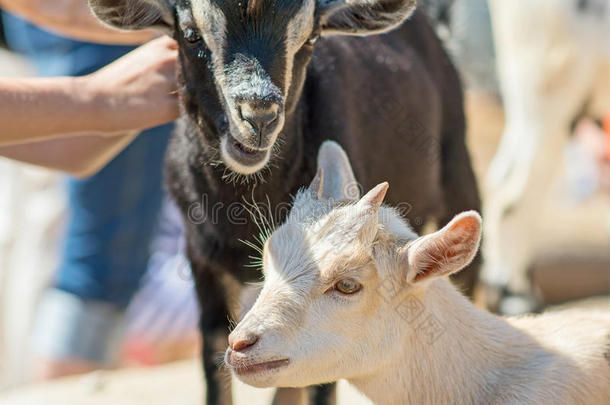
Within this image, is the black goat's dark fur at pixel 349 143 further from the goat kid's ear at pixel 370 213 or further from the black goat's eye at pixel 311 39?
the goat kid's ear at pixel 370 213

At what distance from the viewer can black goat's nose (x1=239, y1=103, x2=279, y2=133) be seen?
3361 millimetres

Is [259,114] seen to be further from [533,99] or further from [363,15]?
[533,99]

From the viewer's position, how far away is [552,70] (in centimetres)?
713

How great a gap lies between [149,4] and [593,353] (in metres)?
1.96

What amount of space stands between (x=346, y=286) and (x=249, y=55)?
94cm

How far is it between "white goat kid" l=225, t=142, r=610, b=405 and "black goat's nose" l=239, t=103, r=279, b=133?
26cm

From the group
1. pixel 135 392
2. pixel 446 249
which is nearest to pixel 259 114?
pixel 446 249

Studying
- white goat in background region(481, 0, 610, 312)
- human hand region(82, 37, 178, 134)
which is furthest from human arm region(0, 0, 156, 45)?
white goat in background region(481, 0, 610, 312)

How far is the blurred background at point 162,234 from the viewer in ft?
20.1

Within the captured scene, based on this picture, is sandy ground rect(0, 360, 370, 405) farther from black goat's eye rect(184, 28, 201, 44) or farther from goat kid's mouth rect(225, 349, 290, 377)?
goat kid's mouth rect(225, 349, 290, 377)

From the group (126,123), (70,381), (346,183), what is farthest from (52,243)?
(346,183)

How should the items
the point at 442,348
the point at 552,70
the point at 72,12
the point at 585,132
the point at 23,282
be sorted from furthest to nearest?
the point at 585,132, the point at 23,282, the point at 552,70, the point at 72,12, the point at 442,348

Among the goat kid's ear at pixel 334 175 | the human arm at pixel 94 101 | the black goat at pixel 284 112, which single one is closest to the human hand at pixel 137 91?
the human arm at pixel 94 101

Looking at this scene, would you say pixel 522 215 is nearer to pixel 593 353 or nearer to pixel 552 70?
pixel 552 70
